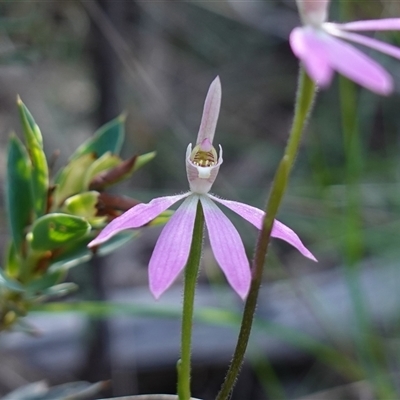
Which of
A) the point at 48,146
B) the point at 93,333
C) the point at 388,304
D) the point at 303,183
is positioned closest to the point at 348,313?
the point at 388,304

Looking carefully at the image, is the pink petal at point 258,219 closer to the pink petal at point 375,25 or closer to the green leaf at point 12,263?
the pink petal at point 375,25

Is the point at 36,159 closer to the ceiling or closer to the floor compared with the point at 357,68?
closer to the ceiling

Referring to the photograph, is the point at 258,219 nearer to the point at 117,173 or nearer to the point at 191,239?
the point at 191,239

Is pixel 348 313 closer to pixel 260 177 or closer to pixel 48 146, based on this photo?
pixel 260 177

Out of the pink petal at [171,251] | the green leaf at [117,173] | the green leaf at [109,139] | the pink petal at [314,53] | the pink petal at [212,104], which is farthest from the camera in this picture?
the green leaf at [109,139]

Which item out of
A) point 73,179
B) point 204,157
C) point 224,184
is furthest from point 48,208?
point 224,184

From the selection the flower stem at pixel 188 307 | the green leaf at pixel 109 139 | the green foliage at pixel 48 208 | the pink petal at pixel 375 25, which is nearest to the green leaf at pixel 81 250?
the green foliage at pixel 48 208
